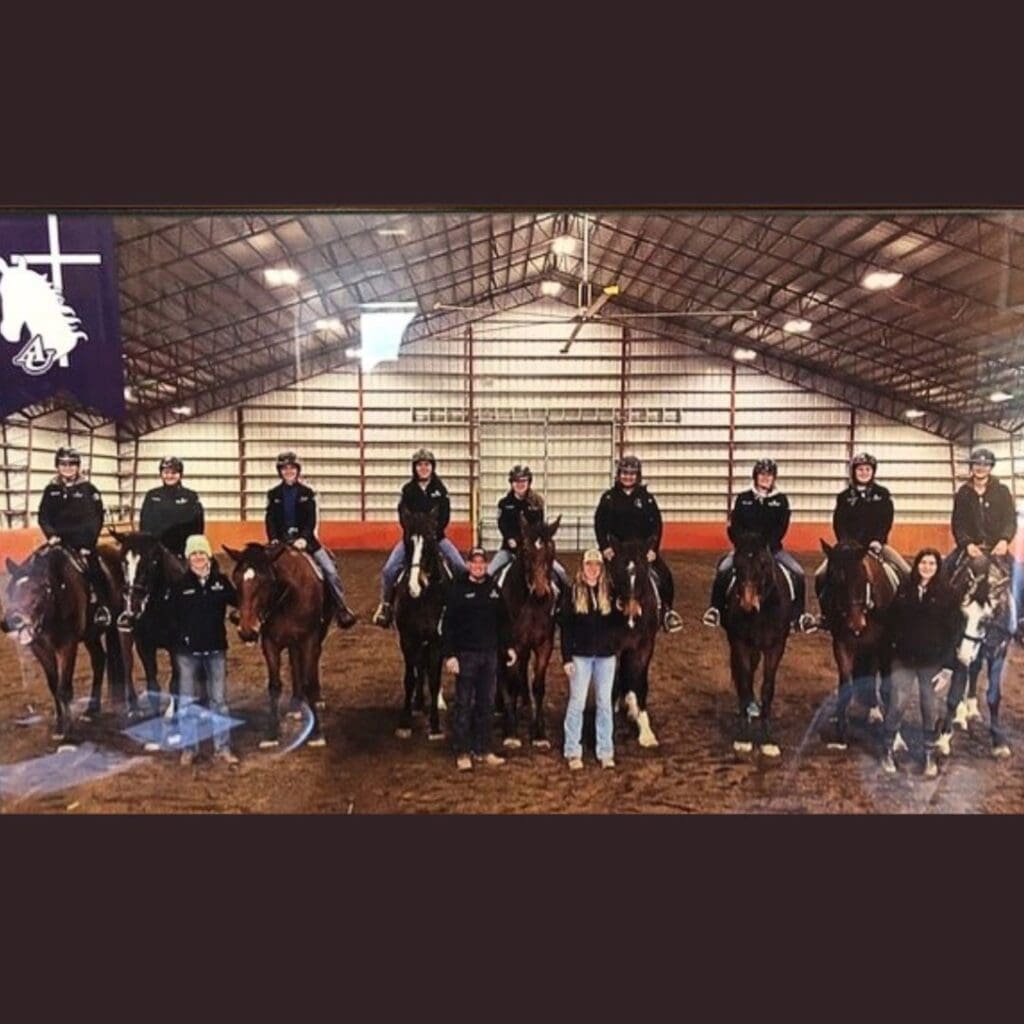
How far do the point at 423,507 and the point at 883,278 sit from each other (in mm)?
3077

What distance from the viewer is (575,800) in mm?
4531

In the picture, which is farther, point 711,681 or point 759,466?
point 711,681

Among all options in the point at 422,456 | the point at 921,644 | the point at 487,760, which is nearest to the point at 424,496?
the point at 422,456

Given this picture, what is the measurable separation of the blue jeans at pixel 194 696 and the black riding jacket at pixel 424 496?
160 centimetres

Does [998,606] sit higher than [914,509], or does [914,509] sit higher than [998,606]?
[914,509]

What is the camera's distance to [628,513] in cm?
444

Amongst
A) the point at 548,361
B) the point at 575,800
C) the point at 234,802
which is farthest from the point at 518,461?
the point at 234,802

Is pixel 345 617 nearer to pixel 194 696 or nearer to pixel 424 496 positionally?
pixel 424 496

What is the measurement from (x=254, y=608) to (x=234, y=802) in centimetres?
129

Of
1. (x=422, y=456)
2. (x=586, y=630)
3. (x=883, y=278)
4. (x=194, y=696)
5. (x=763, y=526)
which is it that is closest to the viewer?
(x=883, y=278)

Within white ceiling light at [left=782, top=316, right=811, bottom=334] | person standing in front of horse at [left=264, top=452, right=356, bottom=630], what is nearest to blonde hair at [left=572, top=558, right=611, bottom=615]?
person standing in front of horse at [left=264, top=452, right=356, bottom=630]

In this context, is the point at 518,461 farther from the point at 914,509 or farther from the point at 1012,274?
the point at 1012,274

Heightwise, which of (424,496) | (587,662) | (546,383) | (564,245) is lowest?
(587,662)

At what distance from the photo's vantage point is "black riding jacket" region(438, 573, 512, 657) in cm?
450
